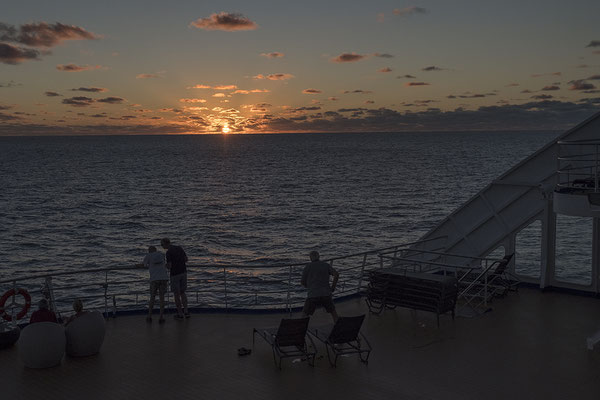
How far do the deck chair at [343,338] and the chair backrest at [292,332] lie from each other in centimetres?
52

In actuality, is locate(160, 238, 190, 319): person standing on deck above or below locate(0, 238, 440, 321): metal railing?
above

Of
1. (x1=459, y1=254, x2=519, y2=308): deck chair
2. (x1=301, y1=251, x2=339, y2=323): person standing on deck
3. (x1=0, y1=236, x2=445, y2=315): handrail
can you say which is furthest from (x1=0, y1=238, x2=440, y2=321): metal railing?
(x1=301, y1=251, x2=339, y2=323): person standing on deck

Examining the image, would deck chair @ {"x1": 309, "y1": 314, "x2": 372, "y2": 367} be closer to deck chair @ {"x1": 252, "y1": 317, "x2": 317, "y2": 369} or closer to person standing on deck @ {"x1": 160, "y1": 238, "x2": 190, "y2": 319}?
deck chair @ {"x1": 252, "y1": 317, "x2": 317, "y2": 369}

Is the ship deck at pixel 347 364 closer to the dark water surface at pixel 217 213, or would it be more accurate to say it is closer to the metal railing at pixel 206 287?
the metal railing at pixel 206 287

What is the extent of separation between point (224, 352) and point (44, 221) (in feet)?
161

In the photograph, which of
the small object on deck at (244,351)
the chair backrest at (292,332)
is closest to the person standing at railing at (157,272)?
the small object on deck at (244,351)

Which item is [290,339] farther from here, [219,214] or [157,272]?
[219,214]

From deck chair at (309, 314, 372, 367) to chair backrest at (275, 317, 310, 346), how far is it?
522 mm

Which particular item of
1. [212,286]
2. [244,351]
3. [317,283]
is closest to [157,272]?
[244,351]

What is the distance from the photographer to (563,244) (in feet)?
119

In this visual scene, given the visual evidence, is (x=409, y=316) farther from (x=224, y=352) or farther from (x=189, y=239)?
(x=189, y=239)

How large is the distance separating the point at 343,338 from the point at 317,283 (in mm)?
1375

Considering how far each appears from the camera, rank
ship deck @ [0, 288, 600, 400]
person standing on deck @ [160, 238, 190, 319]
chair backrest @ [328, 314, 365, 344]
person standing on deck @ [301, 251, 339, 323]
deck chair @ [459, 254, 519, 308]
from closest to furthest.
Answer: ship deck @ [0, 288, 600, 400], chair backrest @ [328, 314, 365, 344], person standing on deck @ [301, 251, 339, 323], person standing on deck @ [160, 238, 190, 319], deck chair @ [459, 254, 519, 308]

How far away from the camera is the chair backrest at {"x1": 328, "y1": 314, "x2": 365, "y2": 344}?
995cm
